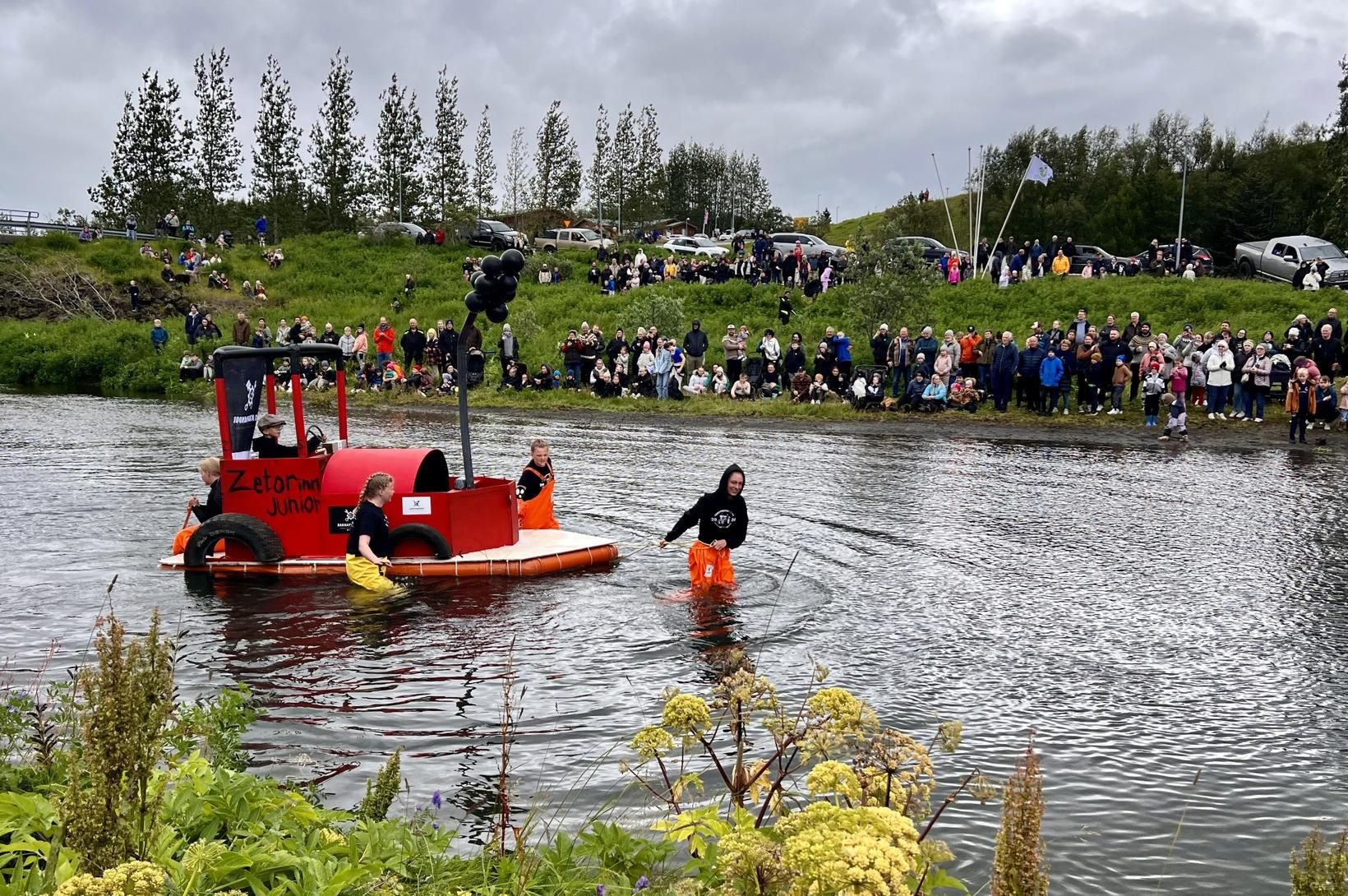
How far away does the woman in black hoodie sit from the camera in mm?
12422

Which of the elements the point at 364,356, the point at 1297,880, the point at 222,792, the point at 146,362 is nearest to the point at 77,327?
the point at 146,362

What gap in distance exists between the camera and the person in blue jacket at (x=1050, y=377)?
28547 mm

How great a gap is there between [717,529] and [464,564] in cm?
283

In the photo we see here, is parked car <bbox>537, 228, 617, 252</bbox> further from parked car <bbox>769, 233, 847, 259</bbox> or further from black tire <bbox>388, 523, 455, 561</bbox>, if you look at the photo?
black tire <bbox>388, 523, 455, 561</bbox>

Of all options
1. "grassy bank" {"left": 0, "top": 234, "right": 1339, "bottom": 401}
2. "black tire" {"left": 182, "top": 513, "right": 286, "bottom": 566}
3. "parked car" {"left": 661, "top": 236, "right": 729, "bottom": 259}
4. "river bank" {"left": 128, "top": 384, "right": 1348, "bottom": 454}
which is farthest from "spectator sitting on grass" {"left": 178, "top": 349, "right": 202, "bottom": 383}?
"black tire" {"left": 182, "top": 513, "right": 286, "bottom": 566}

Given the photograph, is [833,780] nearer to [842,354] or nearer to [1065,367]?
[1065,367]

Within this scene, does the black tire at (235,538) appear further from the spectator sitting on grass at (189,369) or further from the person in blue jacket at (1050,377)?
the spectator sitting on grass at (189,369)

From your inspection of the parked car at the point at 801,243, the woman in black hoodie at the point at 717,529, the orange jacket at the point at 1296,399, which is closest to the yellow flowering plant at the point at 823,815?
the woman in black hoodie at the point at 717,529

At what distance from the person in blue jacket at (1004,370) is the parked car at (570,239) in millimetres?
36971

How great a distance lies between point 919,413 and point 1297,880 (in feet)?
87.3

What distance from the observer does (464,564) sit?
42.9 ft

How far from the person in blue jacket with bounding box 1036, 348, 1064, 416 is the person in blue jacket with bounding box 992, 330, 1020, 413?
659 millimetres

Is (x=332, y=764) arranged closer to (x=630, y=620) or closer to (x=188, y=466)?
(x=630, y=620)

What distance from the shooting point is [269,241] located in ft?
237
